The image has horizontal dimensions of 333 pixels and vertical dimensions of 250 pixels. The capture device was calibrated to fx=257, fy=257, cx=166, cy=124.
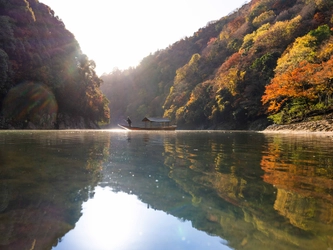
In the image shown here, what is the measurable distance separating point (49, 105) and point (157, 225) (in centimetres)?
4524

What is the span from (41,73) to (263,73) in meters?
38.3

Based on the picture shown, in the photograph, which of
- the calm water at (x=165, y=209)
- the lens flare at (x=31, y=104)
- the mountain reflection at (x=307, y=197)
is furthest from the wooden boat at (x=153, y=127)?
the calm water at (x=165, y=209)


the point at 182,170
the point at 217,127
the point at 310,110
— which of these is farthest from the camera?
the point at 217,127

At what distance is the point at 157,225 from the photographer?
9.91ft

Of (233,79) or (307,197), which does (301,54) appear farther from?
(307,197)

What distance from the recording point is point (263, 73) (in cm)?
4659

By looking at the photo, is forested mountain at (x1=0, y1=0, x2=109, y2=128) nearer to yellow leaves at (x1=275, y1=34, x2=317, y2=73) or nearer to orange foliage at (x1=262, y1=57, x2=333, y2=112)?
orange foliage at (x1=262, y1=57, x2=333, y2=112)

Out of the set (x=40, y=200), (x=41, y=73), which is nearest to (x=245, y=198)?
(x=40, y=200)

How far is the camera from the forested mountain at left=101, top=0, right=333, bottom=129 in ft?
109

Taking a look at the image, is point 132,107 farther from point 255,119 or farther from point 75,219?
point 75,219

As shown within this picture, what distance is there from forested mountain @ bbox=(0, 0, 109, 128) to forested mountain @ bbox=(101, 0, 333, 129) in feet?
83.7

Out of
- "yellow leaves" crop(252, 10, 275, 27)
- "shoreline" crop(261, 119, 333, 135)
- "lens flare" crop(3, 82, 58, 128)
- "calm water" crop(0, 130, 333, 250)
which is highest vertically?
"yellow leaves" crop(252, 10, 275, 27)

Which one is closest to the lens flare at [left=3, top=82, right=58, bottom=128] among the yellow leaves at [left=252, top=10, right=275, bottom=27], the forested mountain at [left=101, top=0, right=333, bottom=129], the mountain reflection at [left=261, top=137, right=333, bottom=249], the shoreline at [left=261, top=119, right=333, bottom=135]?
the forested mountain at [left=101, top=0, right=333, bottom=129]

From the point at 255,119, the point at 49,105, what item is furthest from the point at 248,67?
the point at 49,105
